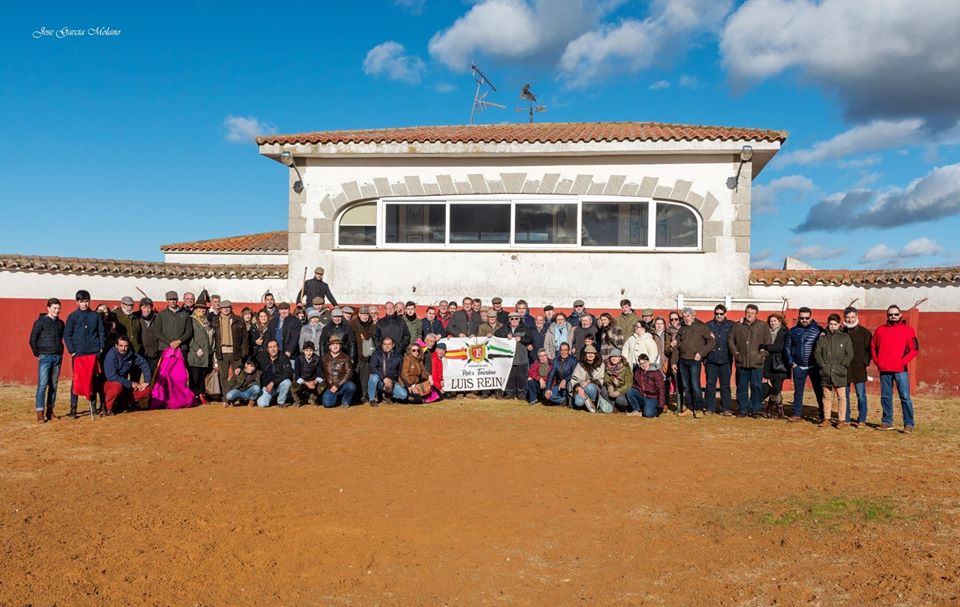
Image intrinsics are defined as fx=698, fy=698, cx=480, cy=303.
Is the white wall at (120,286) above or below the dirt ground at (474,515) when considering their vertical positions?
above

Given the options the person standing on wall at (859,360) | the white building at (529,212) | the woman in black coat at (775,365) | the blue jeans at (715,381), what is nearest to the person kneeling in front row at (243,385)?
the white building at (529,212)

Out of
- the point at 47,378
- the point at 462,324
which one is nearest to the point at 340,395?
the point at 462,324

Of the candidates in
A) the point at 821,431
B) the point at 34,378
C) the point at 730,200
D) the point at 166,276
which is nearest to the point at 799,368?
the point at 821,431

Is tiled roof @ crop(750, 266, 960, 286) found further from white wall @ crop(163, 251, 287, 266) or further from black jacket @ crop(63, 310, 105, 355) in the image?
white wall @ crop(163, 251, 287, 266)

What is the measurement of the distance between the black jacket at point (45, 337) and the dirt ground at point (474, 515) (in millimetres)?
1173

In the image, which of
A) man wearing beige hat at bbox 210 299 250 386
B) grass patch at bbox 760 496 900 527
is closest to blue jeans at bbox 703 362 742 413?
grass patch at bbox 760 496 900 527

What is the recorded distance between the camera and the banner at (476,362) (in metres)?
12.5

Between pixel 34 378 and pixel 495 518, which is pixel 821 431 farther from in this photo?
pixel 34 378

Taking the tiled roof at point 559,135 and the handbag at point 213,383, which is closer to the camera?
the handbag at point 213,383

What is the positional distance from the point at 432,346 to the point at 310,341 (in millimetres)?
2114

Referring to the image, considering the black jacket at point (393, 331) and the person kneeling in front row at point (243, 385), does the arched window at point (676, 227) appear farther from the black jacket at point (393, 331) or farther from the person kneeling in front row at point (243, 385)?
the person kneeling in front row at point (243, 385)

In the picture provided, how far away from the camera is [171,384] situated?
11.6 metres

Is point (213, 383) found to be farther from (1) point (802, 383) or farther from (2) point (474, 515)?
(1) point (802, 383)

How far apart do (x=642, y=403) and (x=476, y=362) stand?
3.07 meters
